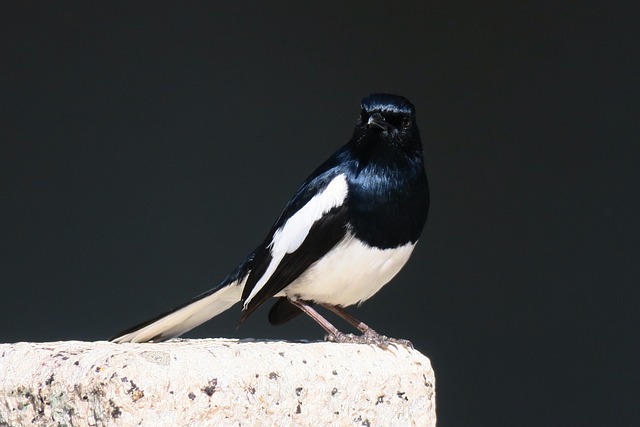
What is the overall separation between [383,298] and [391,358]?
2.45 m

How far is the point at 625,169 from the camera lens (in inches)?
193

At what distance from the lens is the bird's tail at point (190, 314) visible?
10.1 feet

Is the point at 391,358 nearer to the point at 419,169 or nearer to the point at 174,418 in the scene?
the point at 174,418

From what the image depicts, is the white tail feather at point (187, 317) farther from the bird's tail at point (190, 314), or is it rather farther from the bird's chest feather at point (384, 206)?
the bird's chest feather at point (384, 206)

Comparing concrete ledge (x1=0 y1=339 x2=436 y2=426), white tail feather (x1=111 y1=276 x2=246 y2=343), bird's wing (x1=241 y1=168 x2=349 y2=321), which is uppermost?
bird's wing (x1=241 y1=168 x2=349 y2=321)

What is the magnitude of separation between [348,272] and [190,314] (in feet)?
1.59

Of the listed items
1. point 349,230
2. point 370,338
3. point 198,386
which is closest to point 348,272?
point 349,230

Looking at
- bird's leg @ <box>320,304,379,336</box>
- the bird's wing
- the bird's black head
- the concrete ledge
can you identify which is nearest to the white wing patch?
the bird's wing

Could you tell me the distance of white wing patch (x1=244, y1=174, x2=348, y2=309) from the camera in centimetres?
308

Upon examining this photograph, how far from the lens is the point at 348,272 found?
3.07m

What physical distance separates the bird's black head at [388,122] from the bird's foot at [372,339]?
1.81 ft

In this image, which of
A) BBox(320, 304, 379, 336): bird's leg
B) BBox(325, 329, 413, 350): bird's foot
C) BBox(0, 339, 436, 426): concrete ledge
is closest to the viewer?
BBox(0, 339, 436, 426): concrete ledge

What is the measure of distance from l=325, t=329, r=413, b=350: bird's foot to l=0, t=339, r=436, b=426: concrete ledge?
0.75ft

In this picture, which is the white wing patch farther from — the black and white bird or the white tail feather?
the white tail feather
